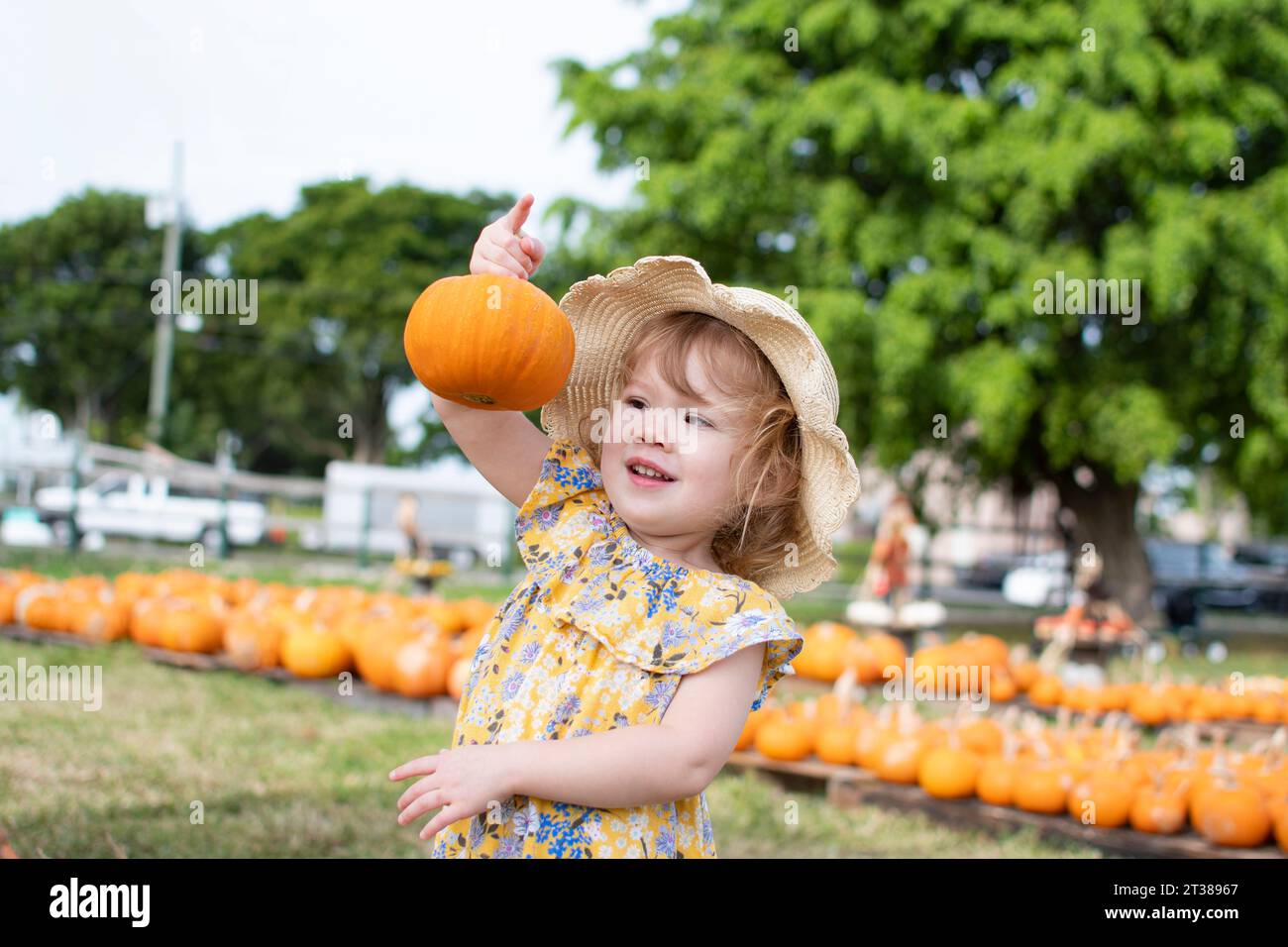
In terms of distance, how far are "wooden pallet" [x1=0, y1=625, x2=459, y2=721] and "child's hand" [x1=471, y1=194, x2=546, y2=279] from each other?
378 cm

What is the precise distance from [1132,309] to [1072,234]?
108cm

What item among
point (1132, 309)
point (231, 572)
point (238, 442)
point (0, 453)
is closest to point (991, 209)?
point (1132, 309)

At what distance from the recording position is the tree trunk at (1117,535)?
1359 centimetres

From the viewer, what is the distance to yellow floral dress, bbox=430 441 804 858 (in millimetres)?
1660

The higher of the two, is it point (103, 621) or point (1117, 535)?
point (1117, 535)

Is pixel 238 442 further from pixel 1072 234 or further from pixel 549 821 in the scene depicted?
pixel 549 821

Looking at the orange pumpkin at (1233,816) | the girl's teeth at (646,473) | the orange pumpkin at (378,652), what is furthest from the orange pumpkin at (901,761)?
the girl's teeth at (646,473)

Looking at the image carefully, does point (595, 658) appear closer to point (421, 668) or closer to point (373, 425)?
point (421, 668)

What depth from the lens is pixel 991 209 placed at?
11.8 meters

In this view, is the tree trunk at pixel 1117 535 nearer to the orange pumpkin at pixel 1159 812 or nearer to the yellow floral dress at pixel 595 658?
the orange pumpkin at pixel 1159 812

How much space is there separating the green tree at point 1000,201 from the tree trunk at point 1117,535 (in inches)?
33.6

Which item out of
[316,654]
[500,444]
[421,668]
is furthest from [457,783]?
[316,654]

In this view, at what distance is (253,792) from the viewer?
12.7 feet

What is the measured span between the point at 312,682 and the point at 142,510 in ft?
49.2
